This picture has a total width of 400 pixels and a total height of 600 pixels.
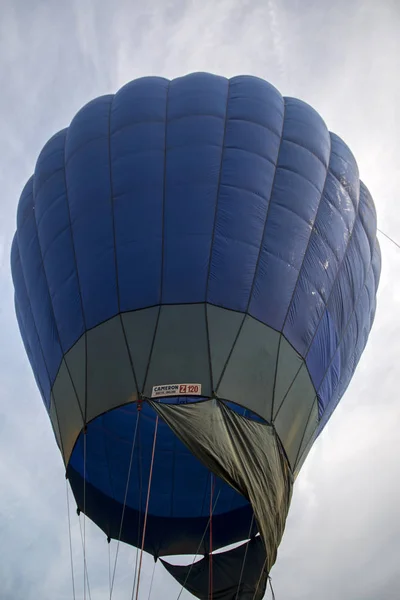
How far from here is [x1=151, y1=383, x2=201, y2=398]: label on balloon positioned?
5.74 metres

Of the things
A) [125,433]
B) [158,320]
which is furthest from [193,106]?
[125,433]

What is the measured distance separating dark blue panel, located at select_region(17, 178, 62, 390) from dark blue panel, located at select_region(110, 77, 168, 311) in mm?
1072

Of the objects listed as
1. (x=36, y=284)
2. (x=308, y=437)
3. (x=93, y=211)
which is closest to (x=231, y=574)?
(x=308, y=437)

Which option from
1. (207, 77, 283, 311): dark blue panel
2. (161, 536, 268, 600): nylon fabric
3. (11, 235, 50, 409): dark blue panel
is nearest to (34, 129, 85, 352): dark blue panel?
(11, 235, 50, 409): dark blue panel

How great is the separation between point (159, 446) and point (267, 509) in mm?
3199

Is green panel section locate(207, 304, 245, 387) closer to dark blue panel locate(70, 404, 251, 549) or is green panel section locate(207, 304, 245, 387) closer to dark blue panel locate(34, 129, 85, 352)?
dark blue panel locate(34, 129, 85, 352)

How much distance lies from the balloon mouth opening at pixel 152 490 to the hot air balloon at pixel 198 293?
27mm

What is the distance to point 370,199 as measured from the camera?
8.25m

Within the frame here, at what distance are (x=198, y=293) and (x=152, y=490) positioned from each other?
3594mm

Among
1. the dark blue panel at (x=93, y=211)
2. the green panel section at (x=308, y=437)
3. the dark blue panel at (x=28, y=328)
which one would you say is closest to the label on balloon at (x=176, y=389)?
the dark blue panel at (x=93, y=211)

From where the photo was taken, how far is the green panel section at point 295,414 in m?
6.07

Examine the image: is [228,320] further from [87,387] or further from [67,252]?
[67,252]

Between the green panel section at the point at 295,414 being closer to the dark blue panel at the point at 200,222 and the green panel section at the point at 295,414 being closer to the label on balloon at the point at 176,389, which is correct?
the dark blue panel at the point at 200,222

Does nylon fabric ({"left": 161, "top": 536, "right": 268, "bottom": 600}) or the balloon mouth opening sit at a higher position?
the balloon mouth opening
